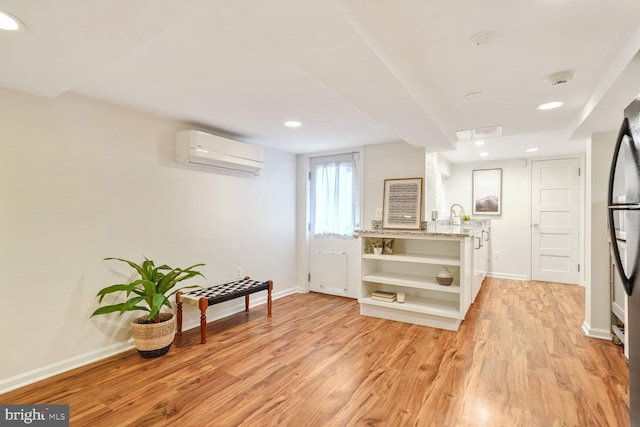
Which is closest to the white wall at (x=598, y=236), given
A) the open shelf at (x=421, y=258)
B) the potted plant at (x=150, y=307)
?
the open shelf at (x=421, y=258)

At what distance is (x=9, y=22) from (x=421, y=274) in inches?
154

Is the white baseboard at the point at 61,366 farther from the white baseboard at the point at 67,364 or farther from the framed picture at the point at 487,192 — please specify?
the framed picture at the point at 487,192

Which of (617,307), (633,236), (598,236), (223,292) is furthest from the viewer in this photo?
(223,292)

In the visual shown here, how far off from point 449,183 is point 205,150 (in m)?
4.84

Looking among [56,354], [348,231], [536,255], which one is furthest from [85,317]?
[536,255]

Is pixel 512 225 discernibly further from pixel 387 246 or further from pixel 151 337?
pixel 151 337

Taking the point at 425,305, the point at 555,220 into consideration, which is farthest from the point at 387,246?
the point at 555,220

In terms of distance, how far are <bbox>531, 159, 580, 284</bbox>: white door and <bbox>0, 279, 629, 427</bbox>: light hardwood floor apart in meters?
2.26

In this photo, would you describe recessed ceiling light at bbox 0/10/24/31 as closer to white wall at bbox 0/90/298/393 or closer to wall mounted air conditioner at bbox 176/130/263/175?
white wall at bbox 0/90/298/393

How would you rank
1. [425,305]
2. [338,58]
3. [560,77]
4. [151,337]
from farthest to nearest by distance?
[425,305] < [151,337] < [560,77] < [338,58]

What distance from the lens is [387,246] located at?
3881 millimetres

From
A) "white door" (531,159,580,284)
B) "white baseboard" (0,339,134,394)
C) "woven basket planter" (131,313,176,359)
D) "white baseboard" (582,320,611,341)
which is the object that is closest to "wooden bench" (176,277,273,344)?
"woven basket planter" (131,313,176,359)

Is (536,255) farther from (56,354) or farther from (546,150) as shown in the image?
(56,354)

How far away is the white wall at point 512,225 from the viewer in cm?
547
